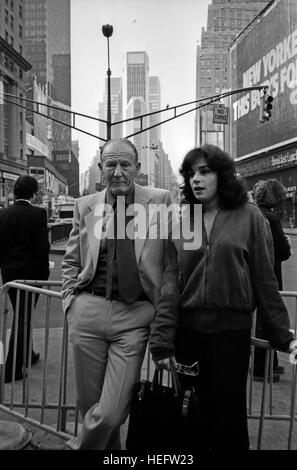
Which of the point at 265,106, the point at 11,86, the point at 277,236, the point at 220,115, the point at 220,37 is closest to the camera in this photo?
the point at 277,236

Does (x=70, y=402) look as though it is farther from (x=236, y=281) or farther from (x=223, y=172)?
(x=223, y=172)

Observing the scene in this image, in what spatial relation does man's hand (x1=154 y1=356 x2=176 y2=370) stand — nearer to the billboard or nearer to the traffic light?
the traffic light

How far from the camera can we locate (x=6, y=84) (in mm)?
78750

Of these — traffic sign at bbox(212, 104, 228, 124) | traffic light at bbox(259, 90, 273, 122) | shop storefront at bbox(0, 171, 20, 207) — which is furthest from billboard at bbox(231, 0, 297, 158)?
traffic light at bbox(259, 90, 273, 122)

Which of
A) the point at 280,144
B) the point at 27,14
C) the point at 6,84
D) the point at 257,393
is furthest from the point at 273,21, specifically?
the point at 27,14

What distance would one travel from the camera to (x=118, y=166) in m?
2.81

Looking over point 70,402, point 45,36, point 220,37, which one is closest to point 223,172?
point 70,402

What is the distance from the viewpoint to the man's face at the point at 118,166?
111 inches

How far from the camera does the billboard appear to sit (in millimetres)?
64250

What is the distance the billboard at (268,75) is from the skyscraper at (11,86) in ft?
125

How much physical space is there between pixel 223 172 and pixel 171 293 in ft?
2.28

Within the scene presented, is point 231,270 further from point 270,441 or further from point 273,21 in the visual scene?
point 273,21

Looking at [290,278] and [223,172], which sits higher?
[223,172]
